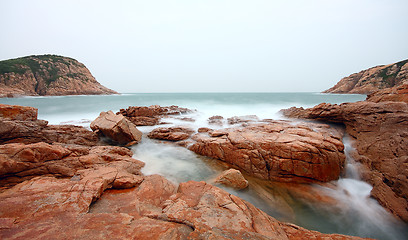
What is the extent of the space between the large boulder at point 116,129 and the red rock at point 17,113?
8.72ft

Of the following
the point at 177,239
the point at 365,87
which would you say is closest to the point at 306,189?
the point at 177,239

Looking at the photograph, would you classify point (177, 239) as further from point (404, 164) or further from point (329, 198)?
point (404, 164)

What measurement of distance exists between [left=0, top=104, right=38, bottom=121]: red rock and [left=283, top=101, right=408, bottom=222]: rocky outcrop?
1479cm

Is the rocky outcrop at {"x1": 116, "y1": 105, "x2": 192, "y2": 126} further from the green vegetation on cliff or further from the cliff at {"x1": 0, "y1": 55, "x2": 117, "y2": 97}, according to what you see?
the green vegetation on cliff

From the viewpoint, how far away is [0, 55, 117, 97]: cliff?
53.2m

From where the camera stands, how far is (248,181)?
6.21 metres

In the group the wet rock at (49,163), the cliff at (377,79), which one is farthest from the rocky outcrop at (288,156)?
the cliff at (377,79)

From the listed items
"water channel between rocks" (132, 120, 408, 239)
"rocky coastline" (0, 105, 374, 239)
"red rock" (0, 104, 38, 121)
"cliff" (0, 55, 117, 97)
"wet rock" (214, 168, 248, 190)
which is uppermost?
"cliff" (0, 55, 117, 97)

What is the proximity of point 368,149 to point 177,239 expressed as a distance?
29.3ft

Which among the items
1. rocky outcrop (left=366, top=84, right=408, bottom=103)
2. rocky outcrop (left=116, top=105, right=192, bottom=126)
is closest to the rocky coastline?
rocky outcrop (left=116, top=105, right=192, bottom=126)

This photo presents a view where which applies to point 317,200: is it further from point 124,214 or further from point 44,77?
point 44,77

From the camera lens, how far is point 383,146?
21.1ft

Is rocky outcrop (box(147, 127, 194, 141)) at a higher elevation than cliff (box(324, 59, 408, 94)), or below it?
below

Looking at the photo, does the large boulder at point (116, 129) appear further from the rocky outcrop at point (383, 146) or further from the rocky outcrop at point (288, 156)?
the rocky outcrop at point (383, 146)
